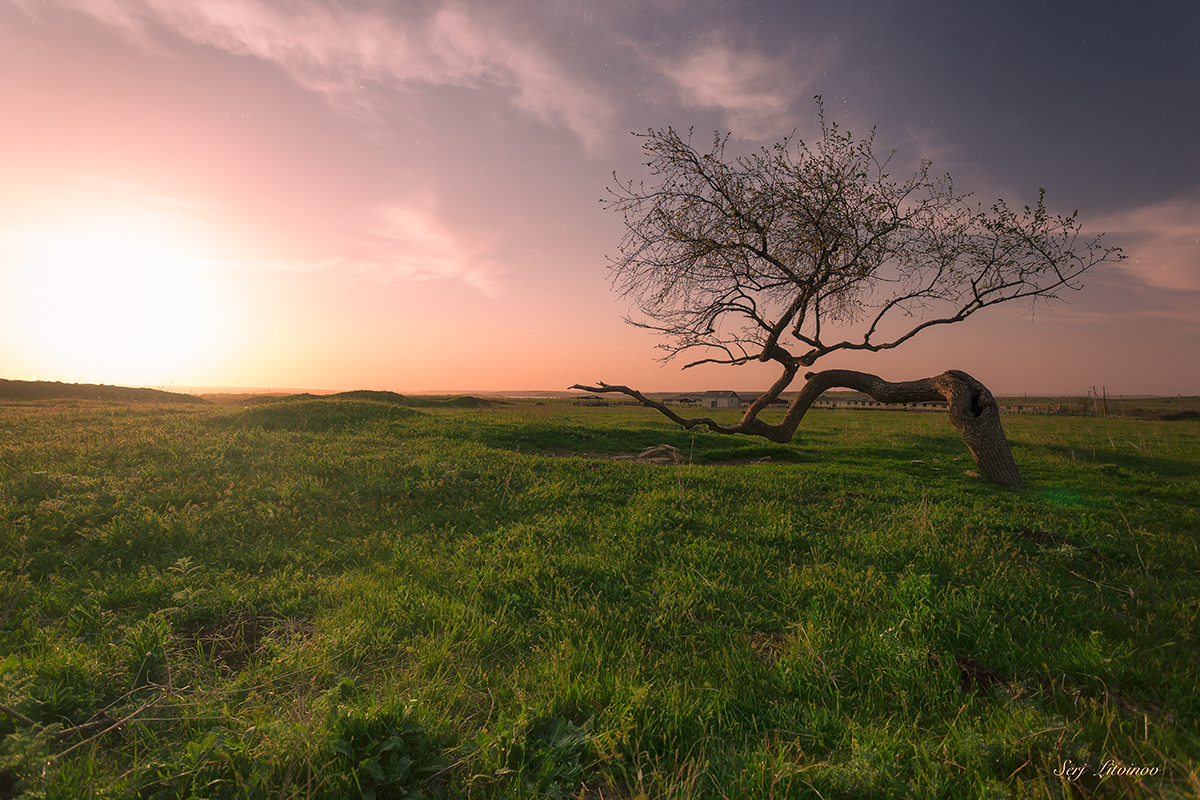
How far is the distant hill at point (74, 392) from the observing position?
28.6 metres

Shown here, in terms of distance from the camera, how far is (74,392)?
3058cm

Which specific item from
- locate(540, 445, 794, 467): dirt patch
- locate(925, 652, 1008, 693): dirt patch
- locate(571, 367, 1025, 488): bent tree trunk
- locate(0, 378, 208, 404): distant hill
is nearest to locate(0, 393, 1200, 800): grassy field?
locate(925, 652, 1008, 693): dirt patch

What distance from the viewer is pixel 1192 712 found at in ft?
10.6

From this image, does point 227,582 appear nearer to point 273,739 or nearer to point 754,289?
point 273,739

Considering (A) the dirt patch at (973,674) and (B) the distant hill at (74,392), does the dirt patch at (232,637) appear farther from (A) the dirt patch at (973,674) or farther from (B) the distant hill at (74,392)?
(B) the distant hill at (74,392)

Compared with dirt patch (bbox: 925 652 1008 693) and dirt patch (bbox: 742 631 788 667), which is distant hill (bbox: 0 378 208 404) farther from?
dirt patch (bbox: 925 652 1008 693)

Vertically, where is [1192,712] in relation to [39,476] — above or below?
below

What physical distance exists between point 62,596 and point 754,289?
15.6 meters

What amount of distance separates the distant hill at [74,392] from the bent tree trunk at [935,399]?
30.5 meters

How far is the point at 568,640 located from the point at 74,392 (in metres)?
42.2

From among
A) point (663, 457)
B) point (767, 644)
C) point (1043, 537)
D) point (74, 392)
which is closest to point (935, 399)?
point (1043, 537)

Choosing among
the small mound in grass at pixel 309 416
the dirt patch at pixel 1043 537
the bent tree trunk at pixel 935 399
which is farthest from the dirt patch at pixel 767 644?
the small mound in grass at pixel 309 416

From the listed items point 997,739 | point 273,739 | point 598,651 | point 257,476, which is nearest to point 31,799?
point 273,739

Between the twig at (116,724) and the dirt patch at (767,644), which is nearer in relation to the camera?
the twig at (116,724)
